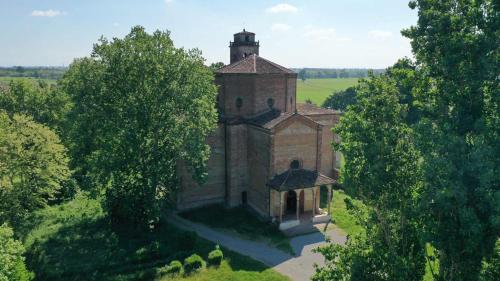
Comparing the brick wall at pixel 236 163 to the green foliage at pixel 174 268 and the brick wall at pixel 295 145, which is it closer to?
the brick wall at pixel 295 145

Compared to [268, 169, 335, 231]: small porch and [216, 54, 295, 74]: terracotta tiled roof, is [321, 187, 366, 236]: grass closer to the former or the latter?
[268, 169, 335, 231]: small porch

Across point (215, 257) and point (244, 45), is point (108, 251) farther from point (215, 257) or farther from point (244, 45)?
point (244, 45)

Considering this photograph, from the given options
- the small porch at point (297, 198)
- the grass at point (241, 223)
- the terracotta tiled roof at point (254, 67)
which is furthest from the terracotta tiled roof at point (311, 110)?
the grass at point (241, 223)

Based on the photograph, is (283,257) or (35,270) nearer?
(35,270)

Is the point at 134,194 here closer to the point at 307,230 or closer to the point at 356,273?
the point at 307,230

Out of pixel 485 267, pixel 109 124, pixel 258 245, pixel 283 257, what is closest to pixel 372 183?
pixel 485 267

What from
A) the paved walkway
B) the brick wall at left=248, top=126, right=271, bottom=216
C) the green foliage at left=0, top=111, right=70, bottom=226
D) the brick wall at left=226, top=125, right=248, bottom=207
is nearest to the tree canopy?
the paved walkway

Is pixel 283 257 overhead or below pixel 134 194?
below
